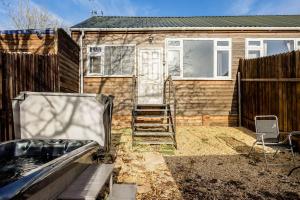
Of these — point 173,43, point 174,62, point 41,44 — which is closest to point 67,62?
point 41,44

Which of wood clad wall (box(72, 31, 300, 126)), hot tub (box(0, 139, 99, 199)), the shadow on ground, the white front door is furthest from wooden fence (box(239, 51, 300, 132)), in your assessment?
hot tub (box(0, 139, 99, 199))

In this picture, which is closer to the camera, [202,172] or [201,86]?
[202,172]

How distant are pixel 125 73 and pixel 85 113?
621 centimetres

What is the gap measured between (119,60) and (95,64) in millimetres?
1036

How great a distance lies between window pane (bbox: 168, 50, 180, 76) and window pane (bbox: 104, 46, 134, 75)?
63.2 inches

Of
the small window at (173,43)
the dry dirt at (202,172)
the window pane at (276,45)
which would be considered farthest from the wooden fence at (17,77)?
the window pane at (276,45)

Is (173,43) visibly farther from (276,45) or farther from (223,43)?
(276,45)

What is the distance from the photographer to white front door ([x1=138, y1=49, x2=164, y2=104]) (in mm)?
11312

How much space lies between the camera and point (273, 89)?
8156 mm

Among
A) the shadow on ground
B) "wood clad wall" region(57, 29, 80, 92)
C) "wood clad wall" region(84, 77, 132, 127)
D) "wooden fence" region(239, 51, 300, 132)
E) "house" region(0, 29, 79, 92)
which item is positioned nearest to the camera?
the shadow on ground

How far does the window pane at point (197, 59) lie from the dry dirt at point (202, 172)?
3765 mm

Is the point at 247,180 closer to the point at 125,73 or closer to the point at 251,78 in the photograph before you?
the point at 251,78

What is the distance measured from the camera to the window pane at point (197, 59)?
1133 centimetres

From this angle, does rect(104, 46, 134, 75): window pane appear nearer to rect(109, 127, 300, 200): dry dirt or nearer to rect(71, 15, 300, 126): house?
rect(71, 15, 300, 126): house
